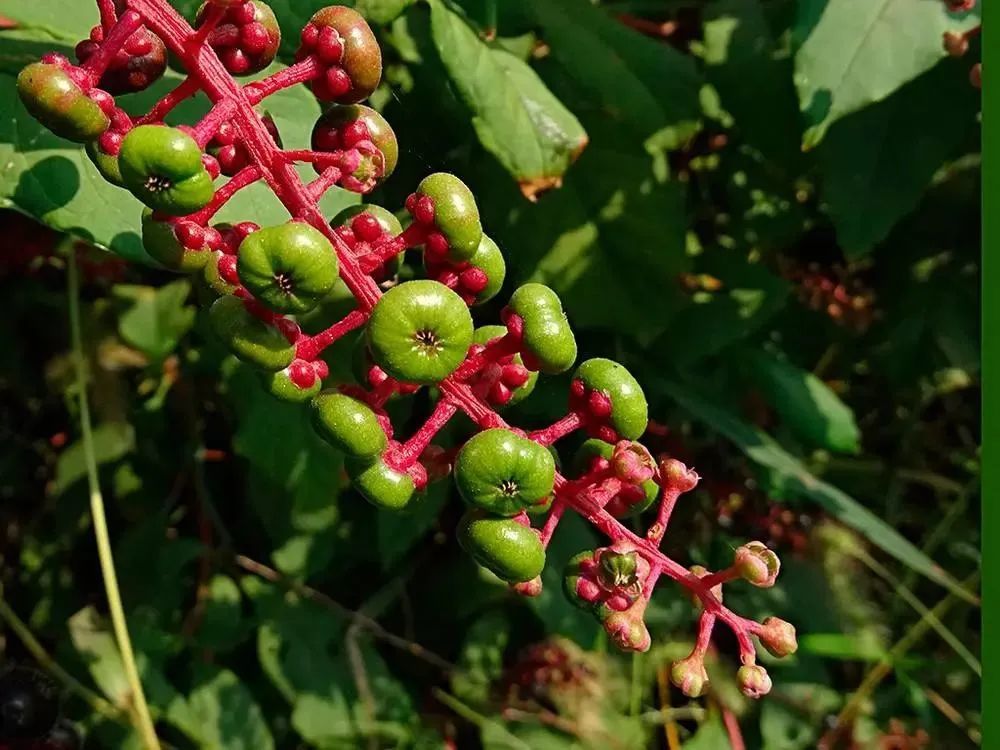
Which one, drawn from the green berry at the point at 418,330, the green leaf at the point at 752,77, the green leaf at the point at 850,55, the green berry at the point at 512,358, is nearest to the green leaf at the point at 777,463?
the green leaf at the point at 752,77

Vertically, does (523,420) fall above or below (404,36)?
below

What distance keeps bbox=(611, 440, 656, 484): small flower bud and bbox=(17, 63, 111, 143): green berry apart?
617 millimetres

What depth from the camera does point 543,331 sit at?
99 centimetres

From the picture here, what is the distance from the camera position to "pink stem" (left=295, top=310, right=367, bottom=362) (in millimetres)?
978

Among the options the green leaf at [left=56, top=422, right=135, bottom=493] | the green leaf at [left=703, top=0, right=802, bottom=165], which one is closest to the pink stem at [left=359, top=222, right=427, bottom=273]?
the green leaf at [left=703, top=0, right=802, bottom=165]

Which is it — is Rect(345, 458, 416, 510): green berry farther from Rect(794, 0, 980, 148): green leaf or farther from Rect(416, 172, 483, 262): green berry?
Rect(794, 0, 980, 148): green leaf

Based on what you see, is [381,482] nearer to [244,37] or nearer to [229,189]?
[229,189]

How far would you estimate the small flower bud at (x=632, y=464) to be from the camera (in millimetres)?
992

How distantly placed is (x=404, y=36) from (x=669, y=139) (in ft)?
1.78

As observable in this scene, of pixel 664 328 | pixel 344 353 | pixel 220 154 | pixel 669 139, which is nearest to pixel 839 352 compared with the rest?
pixel 664 328

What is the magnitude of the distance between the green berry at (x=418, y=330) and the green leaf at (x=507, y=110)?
658 mm

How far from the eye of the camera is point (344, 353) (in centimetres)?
168

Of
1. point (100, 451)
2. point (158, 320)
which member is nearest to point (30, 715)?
point (100, 451)

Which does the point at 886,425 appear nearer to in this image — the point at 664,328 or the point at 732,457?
the point at 732,457
